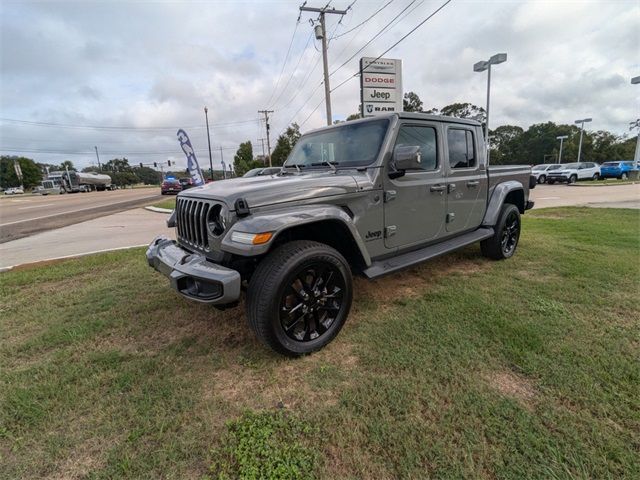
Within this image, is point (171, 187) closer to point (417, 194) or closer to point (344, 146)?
point (344, 146)

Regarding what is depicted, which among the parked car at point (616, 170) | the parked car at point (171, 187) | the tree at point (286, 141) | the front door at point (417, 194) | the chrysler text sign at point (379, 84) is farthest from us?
the tree at point (286, 141)

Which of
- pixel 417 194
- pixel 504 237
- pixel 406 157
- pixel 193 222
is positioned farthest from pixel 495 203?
pixel 193 222

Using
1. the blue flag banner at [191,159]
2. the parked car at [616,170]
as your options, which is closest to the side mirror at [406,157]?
the blue flag banner at [191,159]

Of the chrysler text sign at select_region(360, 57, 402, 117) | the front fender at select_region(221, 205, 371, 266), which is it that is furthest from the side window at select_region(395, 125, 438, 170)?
the chrysler text sign at select_region(360, 57, 402, 117)

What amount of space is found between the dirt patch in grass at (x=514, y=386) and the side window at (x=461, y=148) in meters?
2.39

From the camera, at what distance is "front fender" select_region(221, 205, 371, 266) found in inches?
89.9

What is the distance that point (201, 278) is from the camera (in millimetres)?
2314

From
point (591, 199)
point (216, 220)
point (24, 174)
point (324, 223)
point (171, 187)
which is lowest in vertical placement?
point (591, 199)

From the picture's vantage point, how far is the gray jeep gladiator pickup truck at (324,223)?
239 cm

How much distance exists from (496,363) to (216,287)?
209cm

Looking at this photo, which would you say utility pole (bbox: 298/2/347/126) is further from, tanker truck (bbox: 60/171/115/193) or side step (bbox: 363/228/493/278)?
tanker truck (bbox: 60/171/115/193)

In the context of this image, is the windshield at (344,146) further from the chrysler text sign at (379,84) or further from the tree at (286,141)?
the tree at (286,141)

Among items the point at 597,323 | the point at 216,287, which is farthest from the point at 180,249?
the point at 597,323

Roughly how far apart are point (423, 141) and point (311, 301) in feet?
7.06
